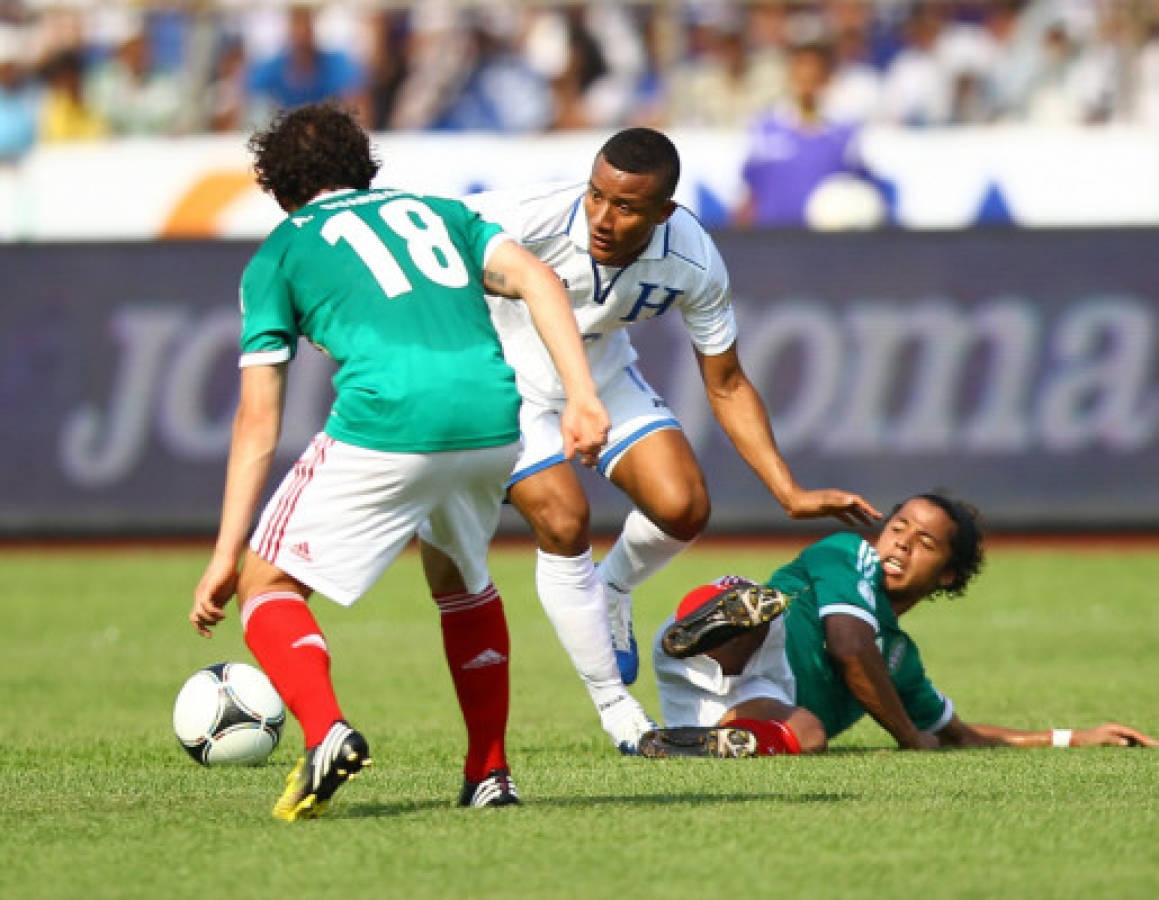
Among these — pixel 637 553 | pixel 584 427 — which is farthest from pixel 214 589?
pixel 637 553

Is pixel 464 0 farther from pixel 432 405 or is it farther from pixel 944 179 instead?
Result: pixel 432 405

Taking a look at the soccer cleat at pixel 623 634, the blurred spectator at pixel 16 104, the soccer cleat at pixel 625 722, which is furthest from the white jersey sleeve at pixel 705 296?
the blurred spectator at pixel 16 104

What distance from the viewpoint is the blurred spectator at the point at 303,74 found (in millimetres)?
15742

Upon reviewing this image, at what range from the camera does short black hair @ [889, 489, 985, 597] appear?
22.9 feet

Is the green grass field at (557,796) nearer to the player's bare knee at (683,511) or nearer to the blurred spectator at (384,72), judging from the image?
the player's bare knee at (683,511)

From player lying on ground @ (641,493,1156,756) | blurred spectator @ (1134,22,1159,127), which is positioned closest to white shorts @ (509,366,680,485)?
player lying on ground @ (641,493,1156,756)

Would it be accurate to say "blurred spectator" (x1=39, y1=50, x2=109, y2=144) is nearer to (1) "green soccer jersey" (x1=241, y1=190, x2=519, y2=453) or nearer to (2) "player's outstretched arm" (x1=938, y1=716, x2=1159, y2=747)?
(2) "player's outstretched arm" (x1=938, y1=716, x2=1159, y2=747)

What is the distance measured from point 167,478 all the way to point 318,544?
9149 millimetres

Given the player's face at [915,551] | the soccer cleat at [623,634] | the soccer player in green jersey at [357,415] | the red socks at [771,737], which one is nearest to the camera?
the soccer player in green jersey at [357,415]

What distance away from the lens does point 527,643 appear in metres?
10.3

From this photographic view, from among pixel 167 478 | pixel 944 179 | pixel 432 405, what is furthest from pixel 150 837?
pixel 944 179

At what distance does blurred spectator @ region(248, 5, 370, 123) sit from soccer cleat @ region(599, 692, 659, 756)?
9672 mm

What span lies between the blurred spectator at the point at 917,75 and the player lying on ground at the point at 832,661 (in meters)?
9.19

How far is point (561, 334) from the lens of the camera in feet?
15.7
